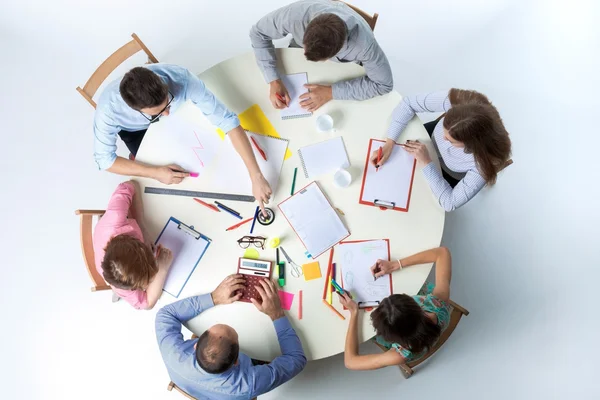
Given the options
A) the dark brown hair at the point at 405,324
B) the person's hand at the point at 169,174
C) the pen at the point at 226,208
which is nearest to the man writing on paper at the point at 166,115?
the person's hand at the point at 169,174

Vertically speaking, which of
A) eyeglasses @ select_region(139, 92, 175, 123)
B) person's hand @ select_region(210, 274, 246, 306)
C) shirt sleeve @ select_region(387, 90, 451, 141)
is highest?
eyeglasses @ select_region(139, 92, 175, 123)

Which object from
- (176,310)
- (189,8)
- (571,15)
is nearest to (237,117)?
(176,310)

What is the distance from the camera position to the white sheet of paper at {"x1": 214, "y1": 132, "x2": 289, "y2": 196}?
1.77 m

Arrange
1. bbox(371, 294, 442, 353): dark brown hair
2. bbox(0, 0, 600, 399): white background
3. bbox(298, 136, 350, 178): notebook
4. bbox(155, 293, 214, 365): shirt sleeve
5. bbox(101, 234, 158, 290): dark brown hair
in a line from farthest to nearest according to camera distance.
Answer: bbox(0, 0, 600, 399): white background < bbox(298, 136, 350, 178): notebook < bbox(155, 293, 214, 365): shirt sleeve < bbox(101, 234, 158, 290): dark brown hair < bbox(371, 294, 442, 353): dark brown hair

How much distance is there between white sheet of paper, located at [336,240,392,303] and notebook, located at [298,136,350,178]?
1.14ft

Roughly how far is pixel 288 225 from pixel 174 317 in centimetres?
62

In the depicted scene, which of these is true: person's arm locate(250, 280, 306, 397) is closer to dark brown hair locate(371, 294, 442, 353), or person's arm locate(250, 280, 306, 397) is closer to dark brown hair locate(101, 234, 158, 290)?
dark brown hair locate(371, 294, 442, 353)

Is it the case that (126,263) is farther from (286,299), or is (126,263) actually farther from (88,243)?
(286,299)

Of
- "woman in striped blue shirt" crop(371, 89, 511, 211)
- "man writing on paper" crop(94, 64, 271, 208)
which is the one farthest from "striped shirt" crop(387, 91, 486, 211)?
"man writing on paper" crop(94, 64, 271, 208)

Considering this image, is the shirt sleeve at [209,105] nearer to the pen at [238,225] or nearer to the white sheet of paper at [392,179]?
the pen at [238,225]

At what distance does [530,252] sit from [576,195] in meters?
0.40

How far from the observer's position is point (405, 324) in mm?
1438

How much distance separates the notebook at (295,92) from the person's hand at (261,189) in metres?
0.33

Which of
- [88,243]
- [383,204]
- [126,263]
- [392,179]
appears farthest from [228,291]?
[392,179]
